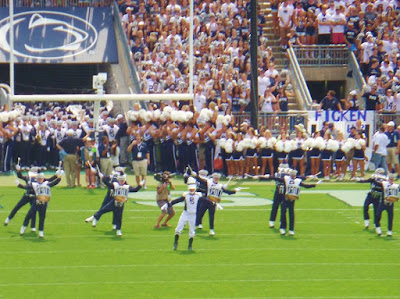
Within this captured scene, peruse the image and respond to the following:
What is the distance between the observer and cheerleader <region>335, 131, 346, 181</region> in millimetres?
26172

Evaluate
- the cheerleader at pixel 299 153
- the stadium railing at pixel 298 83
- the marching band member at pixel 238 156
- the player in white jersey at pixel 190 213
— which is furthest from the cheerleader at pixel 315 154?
the player in white jersey at pixel 190 213

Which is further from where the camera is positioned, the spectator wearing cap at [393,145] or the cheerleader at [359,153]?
the spectator wearing cap at [393,145]

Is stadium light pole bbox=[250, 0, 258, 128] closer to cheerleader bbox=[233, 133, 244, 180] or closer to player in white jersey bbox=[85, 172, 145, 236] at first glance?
cheerleader bbox=[233, 133, 244, 180]

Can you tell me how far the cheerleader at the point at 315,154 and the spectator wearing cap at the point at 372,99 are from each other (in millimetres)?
2645

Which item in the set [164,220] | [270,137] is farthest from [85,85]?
[164,220]

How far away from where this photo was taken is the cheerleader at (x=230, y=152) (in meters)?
25.9

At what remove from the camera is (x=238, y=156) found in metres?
26.0

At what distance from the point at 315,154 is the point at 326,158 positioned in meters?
0.31

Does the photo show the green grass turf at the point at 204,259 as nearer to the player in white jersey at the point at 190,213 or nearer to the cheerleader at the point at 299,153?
the player in white jersey at the point at 190,213

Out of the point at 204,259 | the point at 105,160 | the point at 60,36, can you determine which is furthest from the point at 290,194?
the point at 60,36

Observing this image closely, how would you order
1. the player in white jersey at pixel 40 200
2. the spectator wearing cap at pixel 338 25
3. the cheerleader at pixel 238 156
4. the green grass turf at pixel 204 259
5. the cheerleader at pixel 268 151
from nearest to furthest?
the green grass turf at pixel 204 259 → the player in white jersey at pixel 40 200 → the cheerleader at pixel 238 156 → the cheerleader at pixel 268 151 → the spectator wearing cap at pixel 338 25

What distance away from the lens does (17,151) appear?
26.9m

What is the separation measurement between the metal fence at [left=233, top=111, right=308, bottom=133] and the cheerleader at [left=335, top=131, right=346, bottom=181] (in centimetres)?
150

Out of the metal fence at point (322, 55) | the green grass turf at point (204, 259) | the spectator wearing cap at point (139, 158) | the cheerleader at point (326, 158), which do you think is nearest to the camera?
the green grass turf at point (204, 259)
